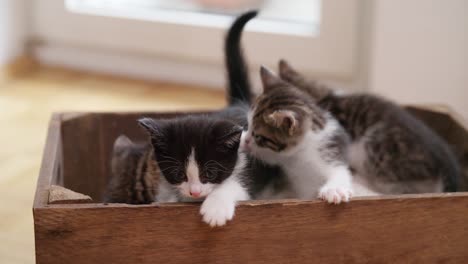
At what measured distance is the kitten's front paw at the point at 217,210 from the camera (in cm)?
101

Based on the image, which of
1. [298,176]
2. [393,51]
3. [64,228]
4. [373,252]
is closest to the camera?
[64,228]

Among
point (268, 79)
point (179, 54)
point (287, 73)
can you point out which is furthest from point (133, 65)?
point (268, 79)

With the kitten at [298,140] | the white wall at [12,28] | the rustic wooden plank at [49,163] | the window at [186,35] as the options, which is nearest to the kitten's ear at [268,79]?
the kitten at [298,140]

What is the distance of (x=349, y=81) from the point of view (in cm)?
213

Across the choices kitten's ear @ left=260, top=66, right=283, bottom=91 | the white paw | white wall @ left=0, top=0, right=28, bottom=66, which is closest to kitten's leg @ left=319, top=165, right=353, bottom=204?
the white paw

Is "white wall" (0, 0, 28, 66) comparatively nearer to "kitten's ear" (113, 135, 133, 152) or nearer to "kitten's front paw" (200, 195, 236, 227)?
"kitten's ear" (113, 135, 133, 152)

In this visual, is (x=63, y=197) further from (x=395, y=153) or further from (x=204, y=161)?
(x=395, y=153)

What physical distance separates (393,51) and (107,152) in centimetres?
90

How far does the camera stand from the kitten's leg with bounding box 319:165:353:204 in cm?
106

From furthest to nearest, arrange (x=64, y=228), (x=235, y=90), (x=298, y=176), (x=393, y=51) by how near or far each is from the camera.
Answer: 1. (x=393, y=51)
2. (x=235, y=90)
3. (x=298, y=176)
4. (x=64, y=228)

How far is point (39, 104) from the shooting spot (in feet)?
7.19

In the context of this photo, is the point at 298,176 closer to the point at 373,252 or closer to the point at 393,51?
the point at 373,252

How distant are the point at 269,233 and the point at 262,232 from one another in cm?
1

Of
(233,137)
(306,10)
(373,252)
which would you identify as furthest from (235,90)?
(306,10)
